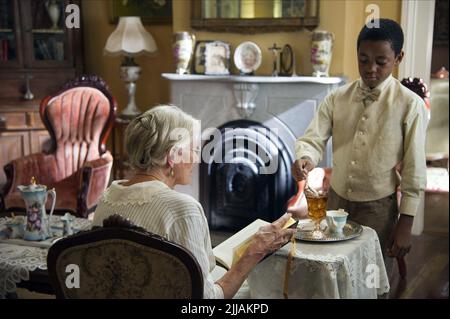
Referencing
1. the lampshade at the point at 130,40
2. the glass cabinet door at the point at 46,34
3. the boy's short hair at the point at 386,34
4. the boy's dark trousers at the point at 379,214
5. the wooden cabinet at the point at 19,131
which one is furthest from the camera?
the glass cabinet door at the point at 46,34

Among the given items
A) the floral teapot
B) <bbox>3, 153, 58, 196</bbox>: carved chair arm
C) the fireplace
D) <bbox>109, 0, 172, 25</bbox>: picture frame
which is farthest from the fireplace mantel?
the floral teapot

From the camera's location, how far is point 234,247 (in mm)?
1354

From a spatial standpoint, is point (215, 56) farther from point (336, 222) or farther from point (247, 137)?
point (336, 222)

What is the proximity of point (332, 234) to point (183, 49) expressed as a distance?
1985mm

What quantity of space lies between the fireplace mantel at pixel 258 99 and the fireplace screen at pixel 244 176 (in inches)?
2.0

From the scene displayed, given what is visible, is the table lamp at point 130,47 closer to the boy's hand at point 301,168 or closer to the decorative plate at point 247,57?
the decorative plate at point 247,57

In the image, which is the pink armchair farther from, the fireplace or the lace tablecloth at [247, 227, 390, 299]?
the lace tablecloth at [247, 227, 390, 299]

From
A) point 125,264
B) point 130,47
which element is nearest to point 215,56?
point 130,47

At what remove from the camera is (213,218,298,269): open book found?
4.28ft

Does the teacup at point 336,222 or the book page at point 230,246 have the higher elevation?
the teacup at point 336,222

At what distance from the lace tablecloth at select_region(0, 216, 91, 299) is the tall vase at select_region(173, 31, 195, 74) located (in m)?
1.74

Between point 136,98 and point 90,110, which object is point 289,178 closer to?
point 90,110

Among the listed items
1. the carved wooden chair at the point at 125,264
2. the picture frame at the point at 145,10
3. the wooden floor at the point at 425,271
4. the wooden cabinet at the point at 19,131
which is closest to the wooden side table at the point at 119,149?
the wooden cabinet at the point at 19,131

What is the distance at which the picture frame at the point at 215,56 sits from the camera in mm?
3113
